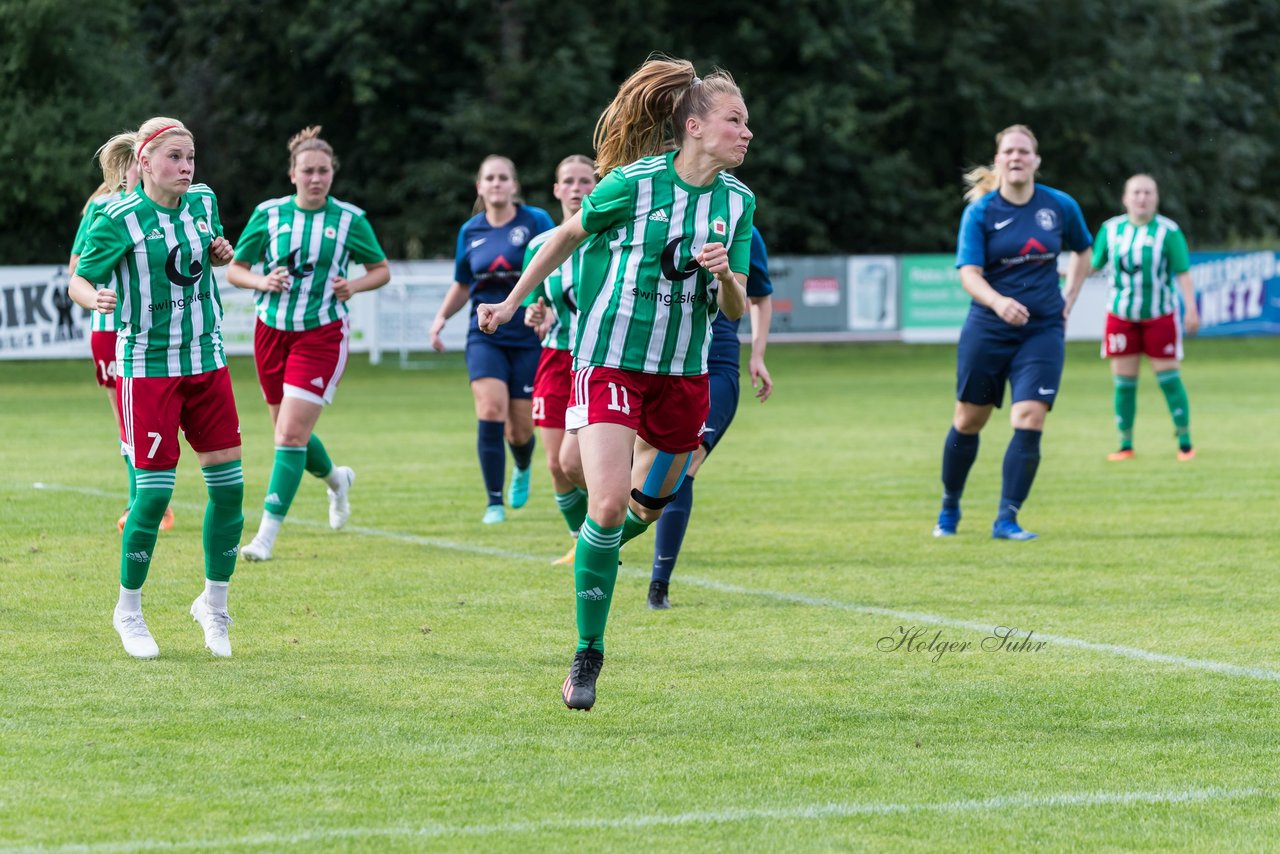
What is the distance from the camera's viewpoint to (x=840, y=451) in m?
14.8

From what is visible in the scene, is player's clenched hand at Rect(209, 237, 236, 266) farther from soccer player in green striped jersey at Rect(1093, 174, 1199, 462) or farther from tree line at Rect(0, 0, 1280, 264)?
tree line at Rect(0, 0, 1280, 264)

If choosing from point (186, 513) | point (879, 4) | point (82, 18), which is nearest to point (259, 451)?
point (186, 513)

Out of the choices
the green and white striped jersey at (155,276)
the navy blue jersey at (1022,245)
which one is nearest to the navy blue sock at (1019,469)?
the navy blue jersey at (1022,245)

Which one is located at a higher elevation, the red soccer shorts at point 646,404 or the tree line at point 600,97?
the tree line at point 600,97

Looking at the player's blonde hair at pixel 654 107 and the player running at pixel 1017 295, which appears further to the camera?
the player running at pixel 1017 295

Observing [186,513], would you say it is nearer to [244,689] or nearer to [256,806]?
[244,689]

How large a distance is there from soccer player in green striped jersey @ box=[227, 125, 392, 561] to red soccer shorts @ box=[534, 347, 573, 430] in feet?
3.30

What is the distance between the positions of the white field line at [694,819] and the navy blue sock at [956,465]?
5.34m

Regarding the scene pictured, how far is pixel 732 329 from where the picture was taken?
7.71 m

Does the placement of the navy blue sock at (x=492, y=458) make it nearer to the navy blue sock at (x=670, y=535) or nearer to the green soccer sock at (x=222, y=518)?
the navy blue sock at (x=670, y=535)

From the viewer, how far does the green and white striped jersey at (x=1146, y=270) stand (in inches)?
563

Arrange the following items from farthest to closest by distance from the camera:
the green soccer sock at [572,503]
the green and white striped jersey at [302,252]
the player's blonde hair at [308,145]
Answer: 1. the green and white striped jersey at [302,252]
2. the player's blonde hair at [308,145]
3. the green soccer sock at [572,503]

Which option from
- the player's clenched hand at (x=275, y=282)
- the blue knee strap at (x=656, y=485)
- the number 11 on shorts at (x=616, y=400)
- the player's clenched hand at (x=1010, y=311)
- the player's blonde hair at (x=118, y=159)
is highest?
the player's blonde hair at (x=118, y=159)

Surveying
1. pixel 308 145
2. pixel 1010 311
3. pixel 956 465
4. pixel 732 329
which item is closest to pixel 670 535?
pixel 732 329
